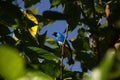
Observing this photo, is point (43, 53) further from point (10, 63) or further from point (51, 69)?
point (10, 63)

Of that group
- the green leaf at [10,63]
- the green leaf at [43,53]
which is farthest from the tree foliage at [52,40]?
the green leaf at [10,63]

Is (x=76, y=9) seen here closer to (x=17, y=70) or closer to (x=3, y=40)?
(x=3, y=40)

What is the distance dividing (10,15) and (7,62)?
122cm

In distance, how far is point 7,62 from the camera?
0.22 m

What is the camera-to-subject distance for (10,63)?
22cm

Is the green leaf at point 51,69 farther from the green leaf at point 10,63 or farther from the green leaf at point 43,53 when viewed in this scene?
the green leaf at point 10,63

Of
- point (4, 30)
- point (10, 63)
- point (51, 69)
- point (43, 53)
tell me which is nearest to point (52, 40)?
point (4, 30)

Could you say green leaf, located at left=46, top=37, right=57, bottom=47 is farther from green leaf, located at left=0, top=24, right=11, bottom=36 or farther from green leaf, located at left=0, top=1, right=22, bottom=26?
green leaf, located at left=0, top=1, right=22, bottom=26

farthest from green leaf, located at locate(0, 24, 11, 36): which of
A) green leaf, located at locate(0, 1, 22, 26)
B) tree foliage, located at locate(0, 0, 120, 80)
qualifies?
green leaf, located at locate(0, 1, 22, 26)

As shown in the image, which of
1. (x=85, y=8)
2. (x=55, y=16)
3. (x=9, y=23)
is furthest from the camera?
(x=85, y=8)

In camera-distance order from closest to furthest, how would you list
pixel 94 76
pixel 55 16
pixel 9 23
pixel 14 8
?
1. pixel 94 76
2. pixel 55 16
3. pixel 14 8
4. pixel 9 23

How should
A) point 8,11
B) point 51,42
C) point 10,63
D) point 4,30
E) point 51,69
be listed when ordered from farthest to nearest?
point 51,42, point 4,30, point 8,11, point 51,69, point 10,63

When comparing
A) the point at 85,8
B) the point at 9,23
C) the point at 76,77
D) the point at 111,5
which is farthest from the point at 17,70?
the point at 85,8

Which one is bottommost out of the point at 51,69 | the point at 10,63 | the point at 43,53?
the point at 10,63
